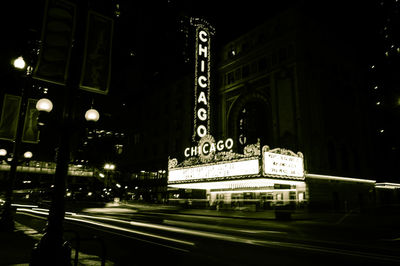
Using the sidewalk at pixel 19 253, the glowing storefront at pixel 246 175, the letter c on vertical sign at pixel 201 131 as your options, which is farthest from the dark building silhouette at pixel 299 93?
the sidewalk at pixel 19 253

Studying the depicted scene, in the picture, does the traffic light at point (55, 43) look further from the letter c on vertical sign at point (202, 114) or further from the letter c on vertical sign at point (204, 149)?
the letter c on vertical sign at point (202, 114)

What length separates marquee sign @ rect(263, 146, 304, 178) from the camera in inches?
909

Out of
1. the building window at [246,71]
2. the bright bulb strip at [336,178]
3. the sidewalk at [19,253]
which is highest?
the building window at [246,71]

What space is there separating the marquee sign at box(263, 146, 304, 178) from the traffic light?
18611 mm

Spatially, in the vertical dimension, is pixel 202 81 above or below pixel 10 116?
above

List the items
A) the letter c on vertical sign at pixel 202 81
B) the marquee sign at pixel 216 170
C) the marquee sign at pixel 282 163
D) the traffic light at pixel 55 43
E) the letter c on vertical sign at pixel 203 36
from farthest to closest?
the letter c on vertical sign at pixel 203 36, the letter c on vertical sign at pixel 202 81, the marquee sign at pixel 216 170, the marquee sign at pixel 282 163, the traffic light at pixel 55 43

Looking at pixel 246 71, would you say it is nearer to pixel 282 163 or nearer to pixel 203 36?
pixel 203 36

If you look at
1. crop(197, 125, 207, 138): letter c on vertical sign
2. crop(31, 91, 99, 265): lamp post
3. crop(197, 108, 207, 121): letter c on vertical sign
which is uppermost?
crop(197, 108, 207, 121): letter c on vertical sign

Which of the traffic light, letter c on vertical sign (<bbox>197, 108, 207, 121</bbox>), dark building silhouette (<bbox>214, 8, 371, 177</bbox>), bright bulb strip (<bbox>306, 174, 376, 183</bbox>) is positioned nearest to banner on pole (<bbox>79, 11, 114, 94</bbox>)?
the traffic light

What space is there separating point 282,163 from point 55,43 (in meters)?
21.1

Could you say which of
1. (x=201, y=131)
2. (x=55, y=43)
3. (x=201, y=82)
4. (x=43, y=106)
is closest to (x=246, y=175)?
(x=201, y=131)

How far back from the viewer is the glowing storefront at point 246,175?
23.6 meters

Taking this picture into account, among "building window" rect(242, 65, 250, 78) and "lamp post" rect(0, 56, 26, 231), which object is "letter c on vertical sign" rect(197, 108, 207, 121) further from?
"lamp post" rect(0, 56, 26, 231)

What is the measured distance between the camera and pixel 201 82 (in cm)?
3388
